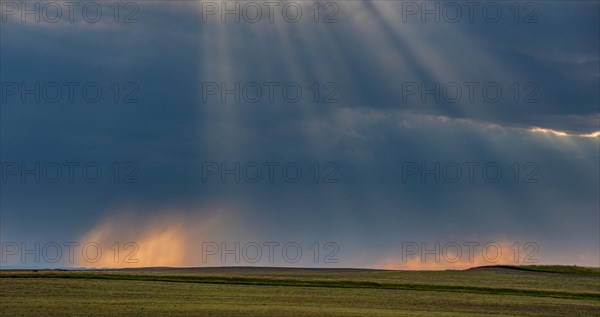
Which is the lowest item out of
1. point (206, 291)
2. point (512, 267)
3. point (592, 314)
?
point (592, 314)

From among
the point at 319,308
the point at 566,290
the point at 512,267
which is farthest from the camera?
the point at 512,267

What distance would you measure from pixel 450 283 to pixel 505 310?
78.0ft

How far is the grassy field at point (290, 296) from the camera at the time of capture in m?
47.8

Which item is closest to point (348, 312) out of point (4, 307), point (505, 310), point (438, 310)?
point (438, 310)

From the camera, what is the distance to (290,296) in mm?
58750

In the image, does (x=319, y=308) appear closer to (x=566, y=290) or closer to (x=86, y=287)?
(x=86, y=287)

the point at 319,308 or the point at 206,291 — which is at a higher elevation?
the point at 206,291

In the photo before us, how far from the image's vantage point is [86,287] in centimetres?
6247

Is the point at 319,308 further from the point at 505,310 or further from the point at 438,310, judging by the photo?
the point at 505,310

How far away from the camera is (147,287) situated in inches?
2527

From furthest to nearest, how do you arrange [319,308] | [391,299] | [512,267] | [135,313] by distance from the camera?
1. [512,267]
2. [391,299]
3. [319,308]
4. [135,313]

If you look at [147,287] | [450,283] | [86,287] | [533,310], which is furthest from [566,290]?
[86,287]

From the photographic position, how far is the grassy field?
4784 centimetres

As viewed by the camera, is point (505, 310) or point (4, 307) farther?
point (505, 310)
